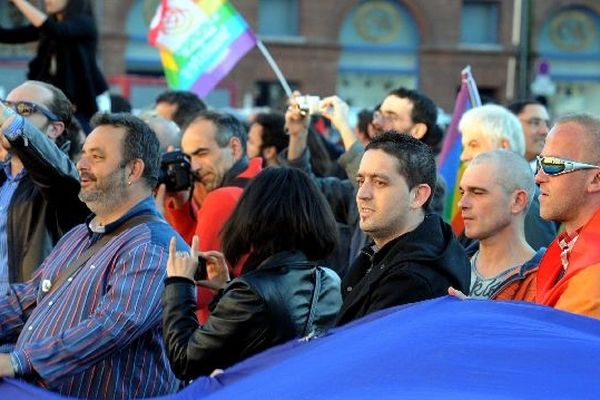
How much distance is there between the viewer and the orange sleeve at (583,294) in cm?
370

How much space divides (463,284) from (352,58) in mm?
31558

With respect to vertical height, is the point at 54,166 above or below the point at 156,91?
above

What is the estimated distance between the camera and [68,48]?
27.5ft

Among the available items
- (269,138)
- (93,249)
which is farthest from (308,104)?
(93,249)

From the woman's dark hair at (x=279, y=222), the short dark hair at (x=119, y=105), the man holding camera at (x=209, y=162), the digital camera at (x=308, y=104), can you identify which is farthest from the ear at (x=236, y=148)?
the short dark hair at (x=119, y=105)

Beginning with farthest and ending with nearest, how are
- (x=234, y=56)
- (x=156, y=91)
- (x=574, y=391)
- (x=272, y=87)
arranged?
Result: (x=272, y=87)
(x=156, y=91)
(x=234, y=56)
(x=574, y=391)

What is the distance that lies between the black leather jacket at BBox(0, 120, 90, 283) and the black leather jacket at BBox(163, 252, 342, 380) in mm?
1262

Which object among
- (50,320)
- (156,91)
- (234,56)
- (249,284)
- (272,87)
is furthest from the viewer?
(272,87)

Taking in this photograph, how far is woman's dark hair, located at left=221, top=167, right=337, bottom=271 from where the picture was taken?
14.7 ft

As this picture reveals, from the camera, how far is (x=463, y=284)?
174 inches

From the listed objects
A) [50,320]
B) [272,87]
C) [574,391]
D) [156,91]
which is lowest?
[272,87]

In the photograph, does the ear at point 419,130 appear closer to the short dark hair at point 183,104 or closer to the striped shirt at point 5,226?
the short dark hair at point 183,104

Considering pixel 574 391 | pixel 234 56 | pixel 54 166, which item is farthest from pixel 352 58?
pixel 574 391

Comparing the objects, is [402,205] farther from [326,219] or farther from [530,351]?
[530,351]
